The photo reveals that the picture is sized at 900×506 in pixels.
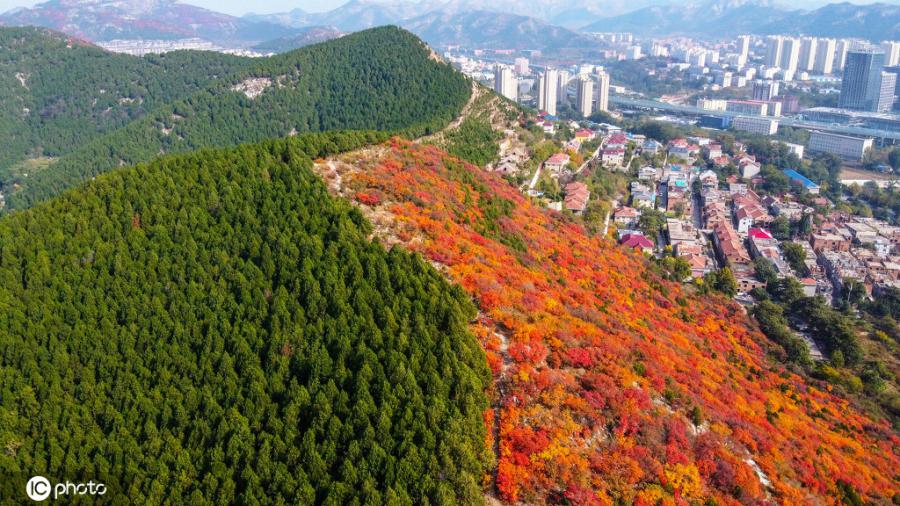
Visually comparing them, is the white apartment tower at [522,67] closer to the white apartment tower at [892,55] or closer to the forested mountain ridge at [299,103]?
the white apartment tower at [892,55]

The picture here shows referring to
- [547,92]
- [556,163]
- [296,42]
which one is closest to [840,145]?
[547,92]

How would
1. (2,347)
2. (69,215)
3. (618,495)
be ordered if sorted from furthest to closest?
(69,215)
(2,347)
(618,495)

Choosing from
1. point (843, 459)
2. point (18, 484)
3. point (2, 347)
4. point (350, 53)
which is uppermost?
point (350, 53)

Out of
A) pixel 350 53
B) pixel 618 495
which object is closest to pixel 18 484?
pixel 618 495

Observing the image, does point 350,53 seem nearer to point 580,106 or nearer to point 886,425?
point 580,106

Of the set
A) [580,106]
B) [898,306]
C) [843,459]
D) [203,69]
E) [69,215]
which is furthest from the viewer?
[580,106]

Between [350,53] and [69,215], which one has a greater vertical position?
[350,53]
